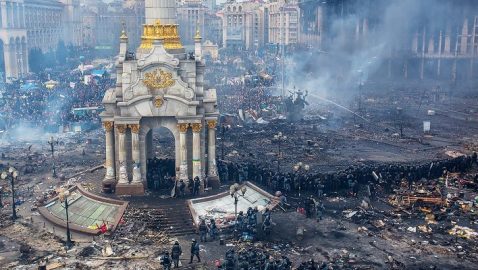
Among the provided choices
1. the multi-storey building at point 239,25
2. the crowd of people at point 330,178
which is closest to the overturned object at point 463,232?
the crowd of people at point 330,178

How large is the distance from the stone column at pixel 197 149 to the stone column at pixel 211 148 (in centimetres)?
95

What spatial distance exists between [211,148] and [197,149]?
128 cm

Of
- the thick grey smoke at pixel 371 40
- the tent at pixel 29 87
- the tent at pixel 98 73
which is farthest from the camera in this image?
the thick grey smoke at pixel 371 40

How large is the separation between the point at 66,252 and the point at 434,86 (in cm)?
7006

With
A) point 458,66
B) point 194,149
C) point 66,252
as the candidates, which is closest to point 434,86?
point 458,66

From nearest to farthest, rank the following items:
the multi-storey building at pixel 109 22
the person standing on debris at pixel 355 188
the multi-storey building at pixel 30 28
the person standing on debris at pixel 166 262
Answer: the person standing on debris at pixel 166 262 → the person standing on debris at pixel 355 188 → the multi-storey building at pixel 30 28 → the multi-storey building at pixel 109 22

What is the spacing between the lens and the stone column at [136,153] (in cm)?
3256

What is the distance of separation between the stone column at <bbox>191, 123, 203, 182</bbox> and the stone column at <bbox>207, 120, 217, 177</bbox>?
95 cm

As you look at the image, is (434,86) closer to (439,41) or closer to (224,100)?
(439,41)

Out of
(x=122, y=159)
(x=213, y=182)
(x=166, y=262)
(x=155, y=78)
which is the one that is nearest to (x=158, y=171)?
(x=122, y=159)

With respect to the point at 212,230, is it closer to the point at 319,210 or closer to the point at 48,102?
the point at 319,210

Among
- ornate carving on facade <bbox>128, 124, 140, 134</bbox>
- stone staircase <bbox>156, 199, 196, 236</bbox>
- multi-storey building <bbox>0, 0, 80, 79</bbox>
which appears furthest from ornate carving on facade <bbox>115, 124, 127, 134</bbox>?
multi-storey building <bbox>0, 0, 80, 79</bbox>

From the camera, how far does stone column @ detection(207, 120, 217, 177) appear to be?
3369 centimetres

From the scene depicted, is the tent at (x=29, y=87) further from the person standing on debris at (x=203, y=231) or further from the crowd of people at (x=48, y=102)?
the person standing on debris at (x=203, y=231)
